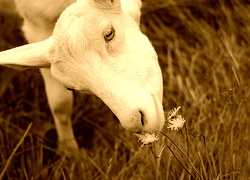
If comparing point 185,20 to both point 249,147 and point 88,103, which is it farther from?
point 249,147

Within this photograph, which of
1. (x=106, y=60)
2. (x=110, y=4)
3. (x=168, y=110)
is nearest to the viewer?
(x=106, y=60)

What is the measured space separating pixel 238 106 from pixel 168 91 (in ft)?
2.55

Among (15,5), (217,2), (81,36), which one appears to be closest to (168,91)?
(217,2)

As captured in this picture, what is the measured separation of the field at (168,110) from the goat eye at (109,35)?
37 cm

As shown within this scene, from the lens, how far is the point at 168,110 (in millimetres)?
2740

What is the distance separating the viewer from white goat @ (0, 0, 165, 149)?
167 centimetres

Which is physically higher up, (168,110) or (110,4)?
(110,4)

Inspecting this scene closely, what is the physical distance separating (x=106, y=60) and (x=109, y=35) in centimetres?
9

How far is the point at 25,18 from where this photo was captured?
2.62m

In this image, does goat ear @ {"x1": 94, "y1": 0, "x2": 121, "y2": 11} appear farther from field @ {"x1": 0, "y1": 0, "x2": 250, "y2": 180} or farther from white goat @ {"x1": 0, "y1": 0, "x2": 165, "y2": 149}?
field @ {"x1": 0, "y1": 0, "x2": 250, "y2": 180}

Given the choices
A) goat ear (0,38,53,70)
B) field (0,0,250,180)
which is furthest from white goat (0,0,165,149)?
field (0,0,250,180)

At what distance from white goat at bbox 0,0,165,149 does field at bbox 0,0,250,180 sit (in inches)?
12.8

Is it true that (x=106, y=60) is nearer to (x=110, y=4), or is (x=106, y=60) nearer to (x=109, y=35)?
(x=109, y=35)

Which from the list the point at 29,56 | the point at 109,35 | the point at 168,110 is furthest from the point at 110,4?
the point at 168,110
